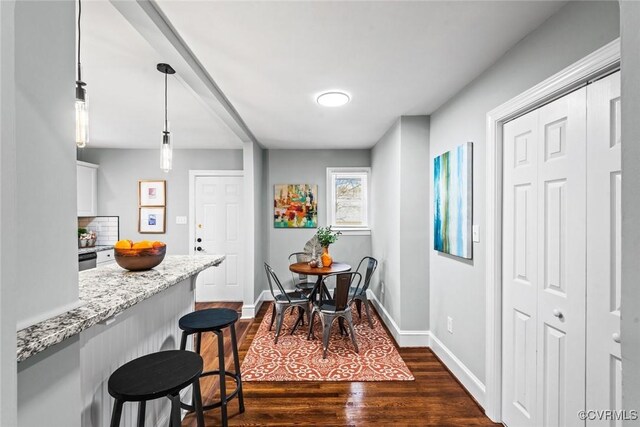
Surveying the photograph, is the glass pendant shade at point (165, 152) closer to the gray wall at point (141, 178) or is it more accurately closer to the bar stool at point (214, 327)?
the bar stool at point (214, 327)

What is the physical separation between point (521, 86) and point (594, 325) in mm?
1351

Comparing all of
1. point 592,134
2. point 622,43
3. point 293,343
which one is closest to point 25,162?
point 622,43

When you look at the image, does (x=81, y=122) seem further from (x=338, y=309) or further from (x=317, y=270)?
(x=317, y=270)

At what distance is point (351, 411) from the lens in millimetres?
2105

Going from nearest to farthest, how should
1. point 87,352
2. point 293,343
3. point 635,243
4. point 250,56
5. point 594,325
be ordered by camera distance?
1. point 635,243
2. point 87,352
3. point 594,325
4. point 250,56
5. point 293,343

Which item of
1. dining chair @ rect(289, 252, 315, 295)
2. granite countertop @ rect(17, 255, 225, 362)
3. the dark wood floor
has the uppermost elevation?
granite countertop @ rect(17, 255, 225, 362)

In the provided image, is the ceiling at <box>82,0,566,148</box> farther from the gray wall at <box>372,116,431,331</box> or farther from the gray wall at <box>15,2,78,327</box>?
the gray wall at <box>15,2,78,327</box>

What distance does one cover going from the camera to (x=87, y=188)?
457 cm

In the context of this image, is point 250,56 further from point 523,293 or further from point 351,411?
point 351,411

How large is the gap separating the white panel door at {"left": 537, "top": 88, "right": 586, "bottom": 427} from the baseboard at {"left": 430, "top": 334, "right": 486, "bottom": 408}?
21.3 inches

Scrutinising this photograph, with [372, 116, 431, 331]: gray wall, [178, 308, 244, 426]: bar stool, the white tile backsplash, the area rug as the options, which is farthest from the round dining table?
the white tile backsplash

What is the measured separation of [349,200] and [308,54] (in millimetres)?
3117

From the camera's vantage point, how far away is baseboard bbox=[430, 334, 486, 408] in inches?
85.6

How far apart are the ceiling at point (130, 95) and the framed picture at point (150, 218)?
1.01 meters
